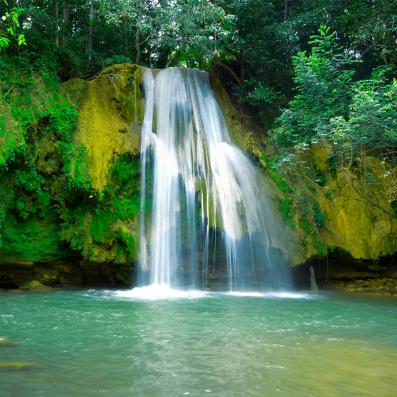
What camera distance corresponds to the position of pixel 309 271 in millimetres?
13711

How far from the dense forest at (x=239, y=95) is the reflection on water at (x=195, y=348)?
3.10 m

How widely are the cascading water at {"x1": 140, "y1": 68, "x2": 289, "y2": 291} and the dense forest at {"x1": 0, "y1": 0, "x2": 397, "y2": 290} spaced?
2.21 feet

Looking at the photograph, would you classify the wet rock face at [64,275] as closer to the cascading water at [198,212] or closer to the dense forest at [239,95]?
the dense forest at [239,95]

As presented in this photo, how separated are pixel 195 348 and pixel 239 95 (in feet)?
40.9

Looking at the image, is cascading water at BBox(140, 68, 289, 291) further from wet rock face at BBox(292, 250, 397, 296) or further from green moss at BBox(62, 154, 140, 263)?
wet rock face at BBox(292, 250, 397, 296)

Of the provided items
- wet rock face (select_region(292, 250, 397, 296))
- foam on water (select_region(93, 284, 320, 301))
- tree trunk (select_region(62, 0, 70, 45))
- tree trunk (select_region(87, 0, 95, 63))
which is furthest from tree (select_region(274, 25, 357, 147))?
tree trunk (select_region(62, 0, 70, 45))

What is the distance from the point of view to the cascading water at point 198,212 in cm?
1234

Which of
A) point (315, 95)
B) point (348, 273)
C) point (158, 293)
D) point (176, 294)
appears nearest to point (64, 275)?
point (158, 293)

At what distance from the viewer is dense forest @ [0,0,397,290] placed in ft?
38.6

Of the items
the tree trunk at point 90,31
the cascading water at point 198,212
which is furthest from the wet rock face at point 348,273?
the tree trunk at point 90,31

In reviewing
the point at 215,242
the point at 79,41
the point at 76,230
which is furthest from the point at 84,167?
the point at 79,41

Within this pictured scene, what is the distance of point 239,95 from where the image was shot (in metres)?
17.1

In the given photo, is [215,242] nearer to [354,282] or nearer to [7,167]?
[354,282]

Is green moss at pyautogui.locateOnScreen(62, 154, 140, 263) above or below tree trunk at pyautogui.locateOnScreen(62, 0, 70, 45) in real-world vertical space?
below
